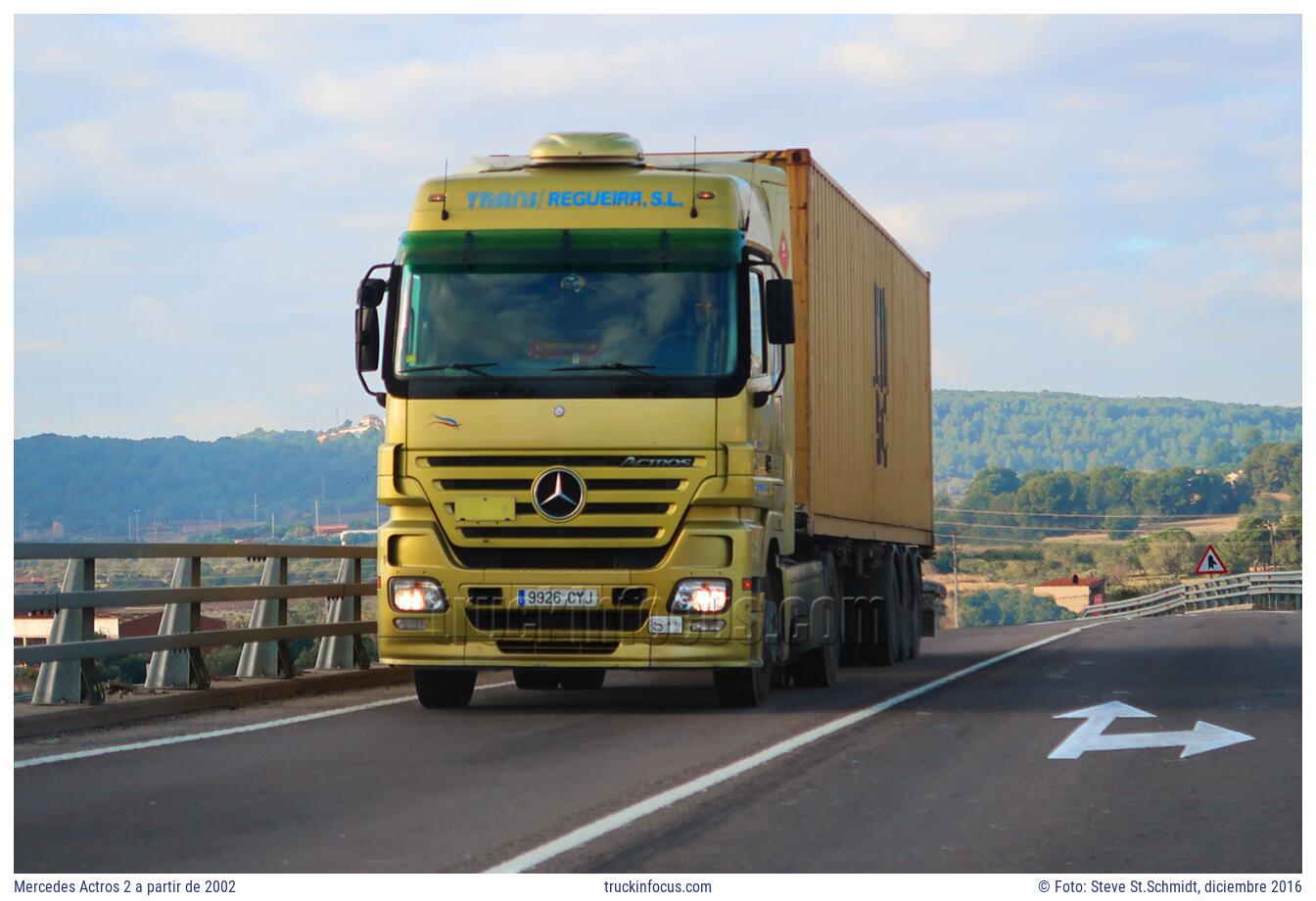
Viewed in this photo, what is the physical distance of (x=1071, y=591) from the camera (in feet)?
533

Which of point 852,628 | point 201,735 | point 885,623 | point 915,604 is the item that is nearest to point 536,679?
point 201,735

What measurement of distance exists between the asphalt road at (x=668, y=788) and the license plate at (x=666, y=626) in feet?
1.97

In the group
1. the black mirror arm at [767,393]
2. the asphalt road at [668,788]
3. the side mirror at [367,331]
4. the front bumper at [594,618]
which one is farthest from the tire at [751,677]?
the side mirror at [367,331]

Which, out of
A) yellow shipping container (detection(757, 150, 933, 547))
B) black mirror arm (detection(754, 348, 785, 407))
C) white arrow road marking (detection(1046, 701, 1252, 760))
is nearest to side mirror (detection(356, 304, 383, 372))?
black mirror arm (detection(754, 348, 785, 407))

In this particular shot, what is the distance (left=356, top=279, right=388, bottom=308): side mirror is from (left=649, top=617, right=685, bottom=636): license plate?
2.81 m

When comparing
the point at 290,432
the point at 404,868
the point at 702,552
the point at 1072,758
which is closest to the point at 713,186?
the point at 702,552

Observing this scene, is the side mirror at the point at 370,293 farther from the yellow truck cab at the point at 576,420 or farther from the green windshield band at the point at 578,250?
the green windshield band at the point at 578,250

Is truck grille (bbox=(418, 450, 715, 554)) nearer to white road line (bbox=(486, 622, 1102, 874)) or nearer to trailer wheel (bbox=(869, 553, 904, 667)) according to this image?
white road line (bbox=(486, 622, 1102, 874))

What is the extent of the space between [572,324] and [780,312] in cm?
140

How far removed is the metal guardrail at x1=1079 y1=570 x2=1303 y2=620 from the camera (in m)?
60.9

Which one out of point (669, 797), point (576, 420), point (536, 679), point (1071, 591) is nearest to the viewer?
point (669, 797)

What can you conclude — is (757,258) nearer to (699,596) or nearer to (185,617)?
(699,596)
